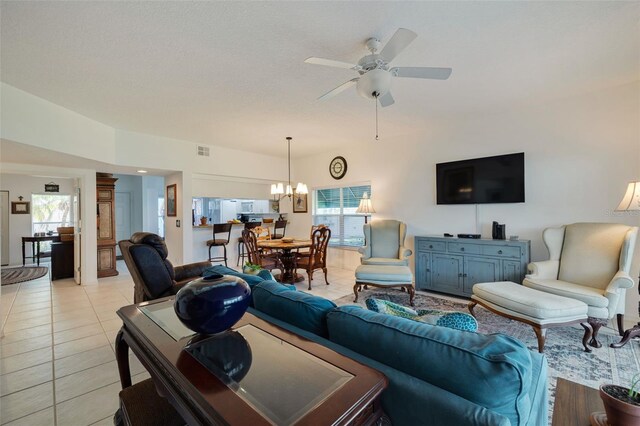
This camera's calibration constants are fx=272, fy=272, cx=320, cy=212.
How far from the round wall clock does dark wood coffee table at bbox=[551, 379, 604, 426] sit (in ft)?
16.3

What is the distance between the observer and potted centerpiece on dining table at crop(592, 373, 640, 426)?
0.94 meters

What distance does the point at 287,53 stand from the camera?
238 centimetres

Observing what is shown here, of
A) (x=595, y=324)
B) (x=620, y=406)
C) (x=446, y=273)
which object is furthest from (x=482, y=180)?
(x=620, y=406)

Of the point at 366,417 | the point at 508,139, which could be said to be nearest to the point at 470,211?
the point at 508,139

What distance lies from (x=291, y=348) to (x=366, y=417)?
1.17ft

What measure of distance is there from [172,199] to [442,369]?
6146mm

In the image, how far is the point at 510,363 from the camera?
0.73m

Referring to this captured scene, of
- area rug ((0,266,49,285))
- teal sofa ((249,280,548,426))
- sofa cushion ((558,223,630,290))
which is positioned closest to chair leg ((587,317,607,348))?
sofa cushion ((558,223,630,290))

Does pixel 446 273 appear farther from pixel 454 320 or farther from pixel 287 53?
pixel 287 53

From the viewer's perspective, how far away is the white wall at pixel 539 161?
10.2 feet

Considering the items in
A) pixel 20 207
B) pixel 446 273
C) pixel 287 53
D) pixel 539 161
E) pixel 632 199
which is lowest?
pixel 446 273

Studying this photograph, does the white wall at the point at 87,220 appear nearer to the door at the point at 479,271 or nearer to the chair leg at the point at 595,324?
the door at the point at 479,271

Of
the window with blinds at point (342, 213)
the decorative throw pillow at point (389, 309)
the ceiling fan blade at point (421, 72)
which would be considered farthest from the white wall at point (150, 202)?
the decorative throw pillow at point (389, 309)

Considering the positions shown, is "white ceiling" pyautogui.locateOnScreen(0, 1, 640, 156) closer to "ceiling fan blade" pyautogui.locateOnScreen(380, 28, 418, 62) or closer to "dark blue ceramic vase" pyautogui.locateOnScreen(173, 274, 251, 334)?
"ceiling fan blade" pyautogui.locateOnScreen(380, 28, 418, 62)
